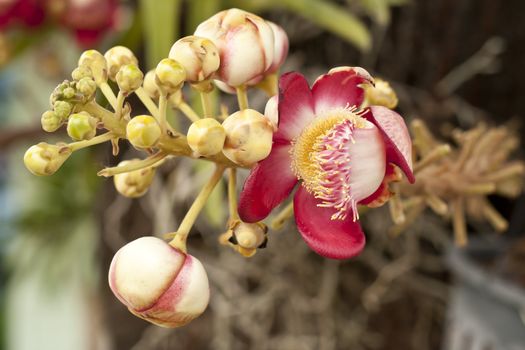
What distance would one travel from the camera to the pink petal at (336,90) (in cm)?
33

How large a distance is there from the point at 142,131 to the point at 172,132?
0.10 ft

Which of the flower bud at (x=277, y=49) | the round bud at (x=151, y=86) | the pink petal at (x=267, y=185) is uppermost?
the flower bud at (x=277, y=49)

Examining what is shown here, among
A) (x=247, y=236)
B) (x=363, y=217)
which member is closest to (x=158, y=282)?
(x=247, y=236)

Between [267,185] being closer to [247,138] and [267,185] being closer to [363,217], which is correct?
[247,138]

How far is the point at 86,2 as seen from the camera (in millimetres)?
960

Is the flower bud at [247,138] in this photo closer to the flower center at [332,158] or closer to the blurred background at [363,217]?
the flower center at [332,158]

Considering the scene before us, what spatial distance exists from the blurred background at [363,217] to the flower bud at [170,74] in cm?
42

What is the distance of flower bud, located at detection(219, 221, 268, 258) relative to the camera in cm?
31

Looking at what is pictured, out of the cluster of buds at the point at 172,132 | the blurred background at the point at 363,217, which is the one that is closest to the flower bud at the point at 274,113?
the cluster of buds at the point at 172,132

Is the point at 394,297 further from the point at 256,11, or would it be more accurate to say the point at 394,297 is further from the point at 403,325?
the point at 256,11

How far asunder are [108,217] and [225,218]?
0.79 ft

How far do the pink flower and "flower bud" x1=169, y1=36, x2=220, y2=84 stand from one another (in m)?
0.03

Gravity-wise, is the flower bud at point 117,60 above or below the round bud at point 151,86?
above

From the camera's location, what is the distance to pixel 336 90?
33cm
